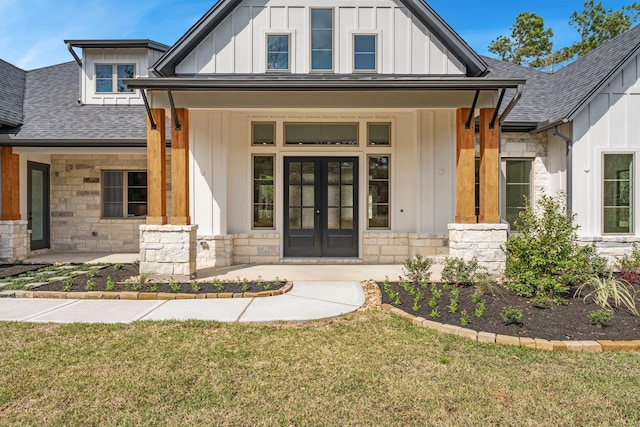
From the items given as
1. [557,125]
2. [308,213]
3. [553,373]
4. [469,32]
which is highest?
[469,32]

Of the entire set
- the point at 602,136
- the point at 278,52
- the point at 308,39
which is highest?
the point at 308,39

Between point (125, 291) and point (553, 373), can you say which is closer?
point (553, 373)

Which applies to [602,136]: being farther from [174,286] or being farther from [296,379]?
[174,286]

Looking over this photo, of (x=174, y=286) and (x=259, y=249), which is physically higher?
(x=259, y=249)

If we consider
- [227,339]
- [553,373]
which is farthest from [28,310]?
[553,373]

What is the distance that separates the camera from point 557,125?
7.99m

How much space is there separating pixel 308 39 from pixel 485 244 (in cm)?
576

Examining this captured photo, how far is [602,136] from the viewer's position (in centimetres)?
788

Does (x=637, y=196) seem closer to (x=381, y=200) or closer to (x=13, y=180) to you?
(x=381, y=200)

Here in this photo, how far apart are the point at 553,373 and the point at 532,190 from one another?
6.74 m

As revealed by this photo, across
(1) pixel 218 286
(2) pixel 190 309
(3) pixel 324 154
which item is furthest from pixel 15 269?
(3) pixel 324 154

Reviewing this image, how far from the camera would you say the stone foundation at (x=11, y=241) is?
8.77 meters

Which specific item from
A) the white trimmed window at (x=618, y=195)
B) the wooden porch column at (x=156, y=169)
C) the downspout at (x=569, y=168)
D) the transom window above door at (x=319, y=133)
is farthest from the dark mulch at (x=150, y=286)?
the white trimmed window at (x=618, y=195)

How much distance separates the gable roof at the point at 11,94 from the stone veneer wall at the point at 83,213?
1416 mm
